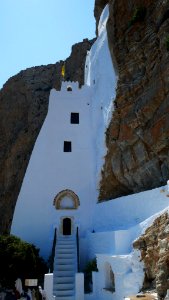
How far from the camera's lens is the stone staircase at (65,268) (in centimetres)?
1424

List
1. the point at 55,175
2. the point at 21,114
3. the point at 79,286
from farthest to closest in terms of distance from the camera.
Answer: the point at 21,114 → the point at 55,175 → the point at 79,286

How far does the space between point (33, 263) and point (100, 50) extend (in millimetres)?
15067

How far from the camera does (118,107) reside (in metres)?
18.3

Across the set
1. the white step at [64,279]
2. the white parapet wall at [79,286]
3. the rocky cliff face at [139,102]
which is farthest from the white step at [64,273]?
the rocky cliff face at [139,102]

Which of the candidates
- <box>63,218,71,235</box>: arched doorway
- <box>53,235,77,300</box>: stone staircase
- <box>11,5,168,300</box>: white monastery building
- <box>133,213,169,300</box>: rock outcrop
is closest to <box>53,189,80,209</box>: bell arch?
<box>11,5,168,300</box>: white monastery building

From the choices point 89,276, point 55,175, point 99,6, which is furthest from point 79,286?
point 99,6

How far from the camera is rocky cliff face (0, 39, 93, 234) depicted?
25844 mm

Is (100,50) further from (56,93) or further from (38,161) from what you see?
(38,161)

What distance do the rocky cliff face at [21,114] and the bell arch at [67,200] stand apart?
596 centimetres

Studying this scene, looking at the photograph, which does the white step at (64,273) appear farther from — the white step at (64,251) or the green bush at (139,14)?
the green bush at (139,14)

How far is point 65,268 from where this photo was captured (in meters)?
15.7

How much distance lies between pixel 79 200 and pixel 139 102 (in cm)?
732

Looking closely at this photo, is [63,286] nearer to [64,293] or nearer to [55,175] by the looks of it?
[64,293]

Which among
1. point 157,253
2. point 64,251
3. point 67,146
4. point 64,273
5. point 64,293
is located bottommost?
point 64,293
